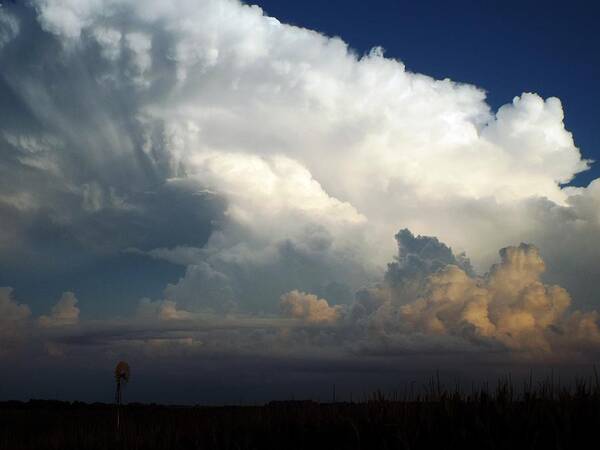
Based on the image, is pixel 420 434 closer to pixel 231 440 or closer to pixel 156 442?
pixel 231 440

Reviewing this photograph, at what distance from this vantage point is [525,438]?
14.7 metres

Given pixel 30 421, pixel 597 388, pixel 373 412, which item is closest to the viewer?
pixel 597 388

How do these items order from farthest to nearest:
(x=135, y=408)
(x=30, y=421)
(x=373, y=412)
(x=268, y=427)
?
(x=135, y=408) < (x=30, y=421) < (x=268, y=427) < (x=373, y=412)

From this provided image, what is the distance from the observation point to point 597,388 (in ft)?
57.1

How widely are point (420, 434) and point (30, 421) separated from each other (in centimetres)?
4925

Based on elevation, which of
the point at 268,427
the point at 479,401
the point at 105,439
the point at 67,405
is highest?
the point at 479,401

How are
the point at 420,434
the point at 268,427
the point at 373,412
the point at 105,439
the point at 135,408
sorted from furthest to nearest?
the point at 135,408 < the point at 105,439 < the point at 268,427 < the point at 373,412 < the point at 420,434

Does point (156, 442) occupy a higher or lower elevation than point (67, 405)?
higher

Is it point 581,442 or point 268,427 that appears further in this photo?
point 268,427

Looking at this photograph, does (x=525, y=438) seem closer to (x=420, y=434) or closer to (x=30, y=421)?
(x=420, y=434)

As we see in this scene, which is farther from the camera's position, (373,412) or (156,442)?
(156,442)

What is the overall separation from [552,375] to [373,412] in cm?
561

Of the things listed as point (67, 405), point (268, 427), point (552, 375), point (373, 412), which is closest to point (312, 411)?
point (268, 427)

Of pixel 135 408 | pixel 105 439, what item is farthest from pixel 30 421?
pixel 105 439
